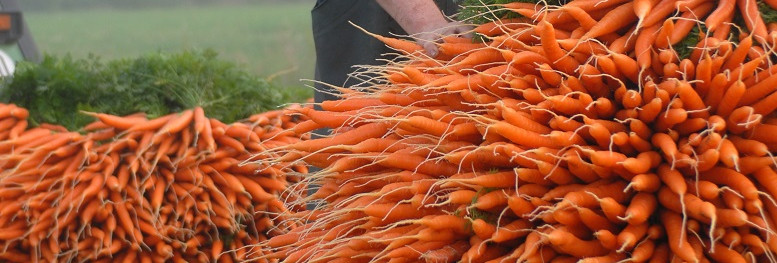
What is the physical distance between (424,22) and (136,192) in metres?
1.39

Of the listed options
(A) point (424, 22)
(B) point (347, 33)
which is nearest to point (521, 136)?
(A) point (424, 22)

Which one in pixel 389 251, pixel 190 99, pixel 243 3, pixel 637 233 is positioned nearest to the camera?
pixel 637 233

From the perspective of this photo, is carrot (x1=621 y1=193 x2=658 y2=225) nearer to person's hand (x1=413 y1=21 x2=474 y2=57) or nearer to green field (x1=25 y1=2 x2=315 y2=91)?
person's hand (x1=413 y1=21 x2=474 y2=57)

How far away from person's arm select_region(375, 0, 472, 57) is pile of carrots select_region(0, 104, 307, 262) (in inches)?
38.7

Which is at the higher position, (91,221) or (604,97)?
(604,97)

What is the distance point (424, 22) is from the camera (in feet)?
7.48

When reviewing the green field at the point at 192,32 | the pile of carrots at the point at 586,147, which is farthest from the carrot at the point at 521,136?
the green field at the point at 192,32

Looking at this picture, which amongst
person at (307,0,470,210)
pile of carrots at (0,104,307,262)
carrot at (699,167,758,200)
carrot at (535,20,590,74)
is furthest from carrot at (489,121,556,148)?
pile of carrots at (0,104,307,262)

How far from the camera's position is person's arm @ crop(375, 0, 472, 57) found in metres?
2.16

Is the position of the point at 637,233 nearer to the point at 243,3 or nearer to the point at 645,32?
the point at 645,32

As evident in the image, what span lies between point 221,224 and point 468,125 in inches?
64.5

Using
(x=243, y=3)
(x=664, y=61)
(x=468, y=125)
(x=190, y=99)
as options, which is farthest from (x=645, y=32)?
(x=243, y=3)

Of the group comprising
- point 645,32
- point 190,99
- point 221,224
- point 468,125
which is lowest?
point 221,224

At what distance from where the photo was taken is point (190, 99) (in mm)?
3529
